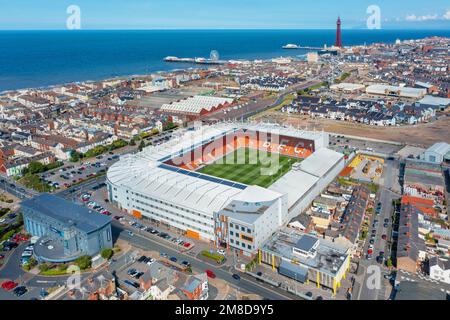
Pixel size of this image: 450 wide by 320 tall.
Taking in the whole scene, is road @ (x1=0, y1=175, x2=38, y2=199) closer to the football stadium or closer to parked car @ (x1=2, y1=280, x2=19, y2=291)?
the football stadium

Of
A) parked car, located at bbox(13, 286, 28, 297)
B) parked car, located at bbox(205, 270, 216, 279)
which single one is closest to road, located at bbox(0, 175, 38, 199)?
parked car, located at bbox(13, 286, 28, 297)

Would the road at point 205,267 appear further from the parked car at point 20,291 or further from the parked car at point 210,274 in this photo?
the parked car at point 20,291

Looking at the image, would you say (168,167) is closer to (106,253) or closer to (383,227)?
(106,253)

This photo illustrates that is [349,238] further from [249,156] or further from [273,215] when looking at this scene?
[249,156]

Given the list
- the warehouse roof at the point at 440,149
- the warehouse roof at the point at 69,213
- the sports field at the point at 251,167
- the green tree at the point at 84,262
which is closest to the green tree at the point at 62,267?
the green tree at the point at 84,262

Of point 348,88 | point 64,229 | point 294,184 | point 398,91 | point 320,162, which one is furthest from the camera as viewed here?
point 348,88

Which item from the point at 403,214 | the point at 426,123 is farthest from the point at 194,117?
the point at 403,214

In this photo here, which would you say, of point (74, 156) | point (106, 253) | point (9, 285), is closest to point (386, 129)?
point (74, 156)
